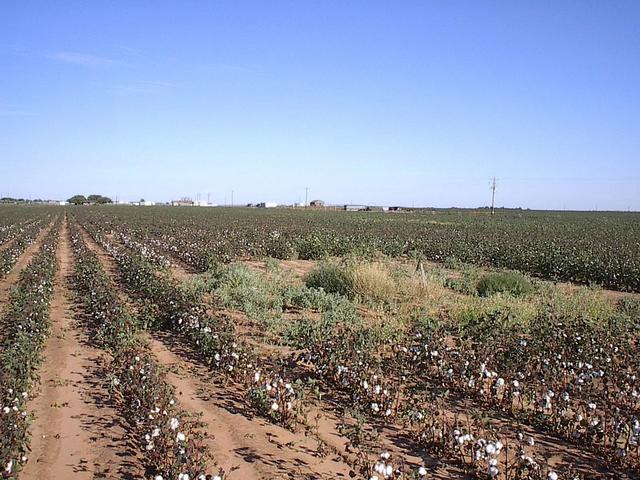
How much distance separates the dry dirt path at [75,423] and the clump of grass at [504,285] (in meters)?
8.27

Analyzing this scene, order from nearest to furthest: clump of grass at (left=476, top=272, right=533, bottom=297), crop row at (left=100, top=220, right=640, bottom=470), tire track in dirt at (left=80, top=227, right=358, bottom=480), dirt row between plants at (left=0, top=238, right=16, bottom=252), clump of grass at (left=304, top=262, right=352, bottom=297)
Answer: tire track in dirt at (left=80, top=227, right=358, bottom=480), crop row at (left=100, top=220, right=640, bottom=470), clump of grass at (left=304, top=262, right=352, bottom=297), clump of grass at (left=476, top=272, right=533, bottom=297), dirt row between plants at (left=0, top=238, right=16, bottom=252)

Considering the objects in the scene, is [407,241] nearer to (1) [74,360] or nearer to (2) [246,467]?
(1) [74,360]

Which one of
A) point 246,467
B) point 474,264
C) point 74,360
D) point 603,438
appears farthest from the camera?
point 474,264

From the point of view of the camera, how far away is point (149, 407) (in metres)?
4.77

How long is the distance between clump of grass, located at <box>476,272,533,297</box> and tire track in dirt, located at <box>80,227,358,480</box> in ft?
24.3

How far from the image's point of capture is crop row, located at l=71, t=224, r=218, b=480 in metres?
3.94

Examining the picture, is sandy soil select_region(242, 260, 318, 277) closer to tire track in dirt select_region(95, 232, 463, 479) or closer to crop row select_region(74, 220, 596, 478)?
crop row select_region(74, 220, 596, 478)

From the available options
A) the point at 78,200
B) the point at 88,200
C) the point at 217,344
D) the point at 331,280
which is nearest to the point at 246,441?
the point at 217,344

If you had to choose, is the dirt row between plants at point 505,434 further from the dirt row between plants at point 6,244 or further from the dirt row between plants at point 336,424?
the dirt row between plants at point 6,244

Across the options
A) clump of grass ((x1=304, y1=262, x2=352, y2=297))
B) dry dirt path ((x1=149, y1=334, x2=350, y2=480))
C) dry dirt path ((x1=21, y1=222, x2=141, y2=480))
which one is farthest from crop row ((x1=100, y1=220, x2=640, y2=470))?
clump of grass ((x1=304, y1=262, x2=352, y2=297))

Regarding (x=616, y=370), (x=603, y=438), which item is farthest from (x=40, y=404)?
(x=616, y=370)

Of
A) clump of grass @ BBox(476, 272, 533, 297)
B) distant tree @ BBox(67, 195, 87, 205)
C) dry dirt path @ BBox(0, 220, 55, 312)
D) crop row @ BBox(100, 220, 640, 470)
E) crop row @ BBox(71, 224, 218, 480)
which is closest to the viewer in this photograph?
crop row @ BBox(71, 224, 218, 480)

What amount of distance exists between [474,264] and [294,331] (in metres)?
12.2

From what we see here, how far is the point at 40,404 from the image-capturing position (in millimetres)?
5324
